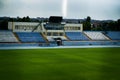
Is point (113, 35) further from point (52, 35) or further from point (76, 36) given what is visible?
point (52, 35)

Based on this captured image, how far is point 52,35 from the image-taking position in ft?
101

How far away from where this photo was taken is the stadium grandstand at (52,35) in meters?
27.6

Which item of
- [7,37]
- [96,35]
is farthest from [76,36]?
[7,37]

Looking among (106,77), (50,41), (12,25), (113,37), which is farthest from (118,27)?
(106,77)

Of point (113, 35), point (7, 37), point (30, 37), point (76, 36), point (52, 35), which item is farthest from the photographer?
point (113, 35)

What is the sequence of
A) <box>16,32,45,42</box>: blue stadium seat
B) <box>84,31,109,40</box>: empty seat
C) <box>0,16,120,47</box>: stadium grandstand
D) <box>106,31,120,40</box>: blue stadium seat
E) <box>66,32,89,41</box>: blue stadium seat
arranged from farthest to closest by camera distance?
Answer: <box>106,31,120,40</box>: blue stadium seat, <box>84,31,109,40</box>: empty seat, <box>66,32,89,41</box>: blue stadium seat, <box>16,32,45,42</box>: blue stadium seat, <box>0,16,120,47</box>: stadium grandstand

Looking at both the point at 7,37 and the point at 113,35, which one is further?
the point at 113,35

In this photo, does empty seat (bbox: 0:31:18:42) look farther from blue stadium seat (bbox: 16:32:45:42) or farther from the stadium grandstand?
blue stadium seat (bbox: 16:32:45:42)

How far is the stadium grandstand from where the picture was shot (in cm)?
2762

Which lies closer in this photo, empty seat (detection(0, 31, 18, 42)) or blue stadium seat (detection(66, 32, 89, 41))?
empty seat (detection(0, 31, 18, 42))

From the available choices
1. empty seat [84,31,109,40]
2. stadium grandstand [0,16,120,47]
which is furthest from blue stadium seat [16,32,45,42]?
→ empty seat [84,31,109,40]

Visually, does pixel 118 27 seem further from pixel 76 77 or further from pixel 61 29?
pixel 76 77

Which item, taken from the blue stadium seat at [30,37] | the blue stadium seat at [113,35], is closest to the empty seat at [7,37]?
the blue stadium seat at [30,37]

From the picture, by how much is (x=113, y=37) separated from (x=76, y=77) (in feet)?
87.4
